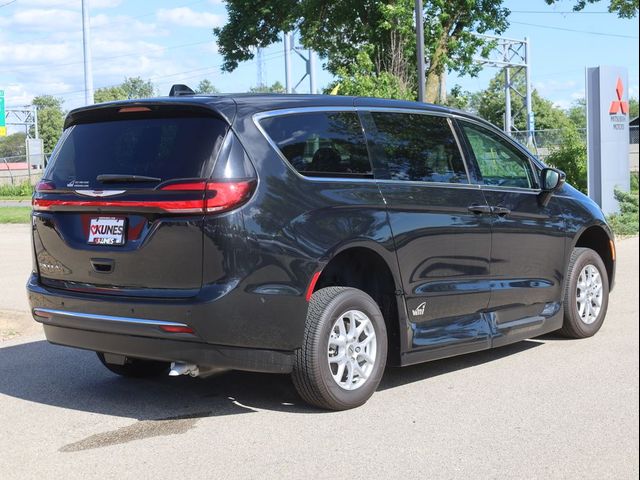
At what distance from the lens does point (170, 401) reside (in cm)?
584

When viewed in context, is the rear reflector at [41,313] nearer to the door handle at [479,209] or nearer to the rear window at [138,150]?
the rear window at [138,150]

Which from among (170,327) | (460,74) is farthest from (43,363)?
(460,74)

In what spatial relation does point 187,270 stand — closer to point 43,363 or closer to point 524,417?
point 524,417

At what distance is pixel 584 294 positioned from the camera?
7.49m

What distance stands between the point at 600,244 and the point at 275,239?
3.89 m

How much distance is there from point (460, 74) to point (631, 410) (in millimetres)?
21804

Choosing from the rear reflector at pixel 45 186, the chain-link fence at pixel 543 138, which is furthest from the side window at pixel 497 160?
the chain-link fence at pixel 543 138

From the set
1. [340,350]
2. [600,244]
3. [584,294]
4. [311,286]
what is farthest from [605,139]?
[311,286]

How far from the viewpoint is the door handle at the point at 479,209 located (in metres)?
6.30

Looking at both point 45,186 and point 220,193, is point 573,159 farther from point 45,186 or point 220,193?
point 220,193

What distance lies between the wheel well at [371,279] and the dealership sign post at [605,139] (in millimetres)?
13431

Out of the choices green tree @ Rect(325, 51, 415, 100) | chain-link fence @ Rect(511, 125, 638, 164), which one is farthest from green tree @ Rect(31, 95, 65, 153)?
green tree @ Rect(325, 51, 415, 100)

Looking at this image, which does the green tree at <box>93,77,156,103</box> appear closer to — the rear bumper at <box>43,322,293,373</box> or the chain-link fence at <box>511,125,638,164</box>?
the chain-link fence at <box>511,125,638,164</box>

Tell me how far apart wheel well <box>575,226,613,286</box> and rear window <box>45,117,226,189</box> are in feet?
12.8
